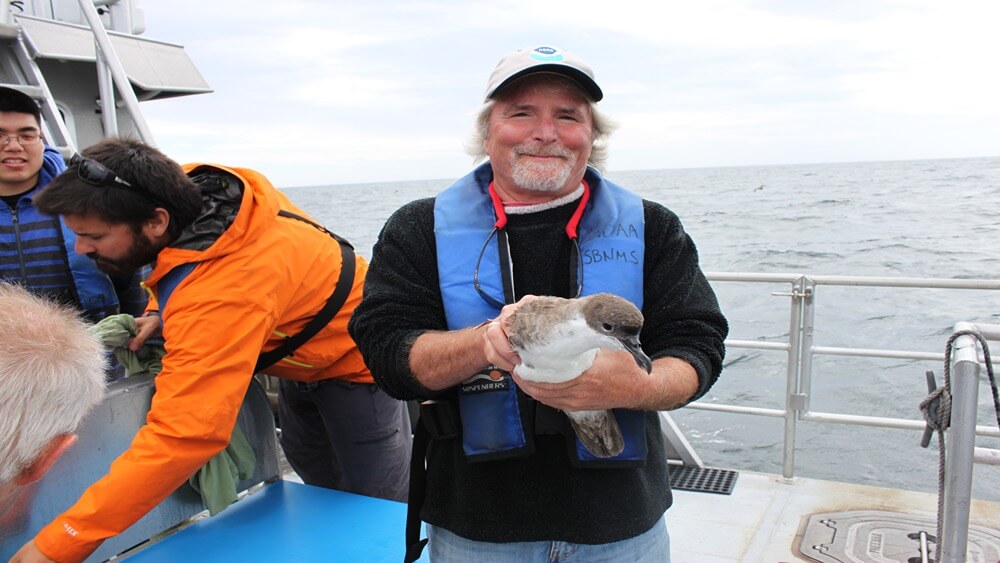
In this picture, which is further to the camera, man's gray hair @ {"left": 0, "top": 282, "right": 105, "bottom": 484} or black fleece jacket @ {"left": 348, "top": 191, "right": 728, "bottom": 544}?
black fleece jacket @ {"left": 348, "top": 191, "right": 728, "bottom": 544}

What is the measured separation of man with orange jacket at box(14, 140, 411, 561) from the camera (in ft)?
7.53

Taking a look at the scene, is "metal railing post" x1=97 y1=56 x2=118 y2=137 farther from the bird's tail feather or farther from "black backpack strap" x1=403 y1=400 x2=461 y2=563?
the bird's tail feather

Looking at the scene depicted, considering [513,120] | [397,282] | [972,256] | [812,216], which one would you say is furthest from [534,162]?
[812,216]

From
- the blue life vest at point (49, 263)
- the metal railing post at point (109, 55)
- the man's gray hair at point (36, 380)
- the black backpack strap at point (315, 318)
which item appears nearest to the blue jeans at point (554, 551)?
the man's gray hair at point (36, 380)

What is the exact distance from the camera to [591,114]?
2.26 metres

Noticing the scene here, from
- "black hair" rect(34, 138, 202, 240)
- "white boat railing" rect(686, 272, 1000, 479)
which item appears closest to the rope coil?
"white boat railing" rect(686, 272, 1000, 479)

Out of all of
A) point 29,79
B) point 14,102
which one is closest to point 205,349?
point 14,102

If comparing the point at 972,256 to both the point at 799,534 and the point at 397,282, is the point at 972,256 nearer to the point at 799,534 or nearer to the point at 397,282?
the point at 799,534

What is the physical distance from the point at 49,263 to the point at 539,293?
279 centimetres

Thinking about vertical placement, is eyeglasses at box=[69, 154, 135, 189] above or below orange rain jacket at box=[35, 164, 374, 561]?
above

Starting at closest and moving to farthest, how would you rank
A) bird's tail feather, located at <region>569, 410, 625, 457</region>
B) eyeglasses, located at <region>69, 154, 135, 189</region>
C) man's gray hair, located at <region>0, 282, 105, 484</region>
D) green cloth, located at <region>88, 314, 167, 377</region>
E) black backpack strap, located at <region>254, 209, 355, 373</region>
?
man's gray hair, located at <region>0, 282, 105, 484</region>, bird's tail feather, located at <region>569, 410, 625, 457</region>, eyeglasses, located at <region>69, 154, 135, 189</region>, green cloth, located at <region>88, 314, 167, 377</region>, black backpack strap, located at <region>254, 209, 355, 373</region>

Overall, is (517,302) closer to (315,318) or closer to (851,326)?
(315,318)

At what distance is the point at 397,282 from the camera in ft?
6.94

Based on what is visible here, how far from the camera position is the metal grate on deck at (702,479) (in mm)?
4859
